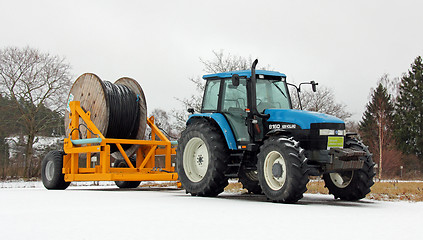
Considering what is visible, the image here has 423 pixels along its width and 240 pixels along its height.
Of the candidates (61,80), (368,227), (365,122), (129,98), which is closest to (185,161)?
(129,98)

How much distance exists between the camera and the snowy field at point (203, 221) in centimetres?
598

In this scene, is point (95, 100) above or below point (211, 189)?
above

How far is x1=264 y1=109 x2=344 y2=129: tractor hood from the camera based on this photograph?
10.2 m

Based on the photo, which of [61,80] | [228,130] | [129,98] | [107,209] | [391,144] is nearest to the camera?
[107,209]

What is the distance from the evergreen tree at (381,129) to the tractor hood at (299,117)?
107ft

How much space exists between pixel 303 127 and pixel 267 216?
298 centimetres

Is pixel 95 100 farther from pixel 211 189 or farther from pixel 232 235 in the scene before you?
pixel 232 235

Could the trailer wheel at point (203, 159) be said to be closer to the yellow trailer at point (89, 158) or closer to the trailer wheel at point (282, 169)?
the trailer wheel at point (282, 169)

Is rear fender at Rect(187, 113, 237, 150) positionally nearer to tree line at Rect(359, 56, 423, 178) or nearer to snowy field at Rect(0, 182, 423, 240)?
snowy field at Rect(0, 182, 423, 240)

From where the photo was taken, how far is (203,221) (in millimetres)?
7070

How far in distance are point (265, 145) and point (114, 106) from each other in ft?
20.5

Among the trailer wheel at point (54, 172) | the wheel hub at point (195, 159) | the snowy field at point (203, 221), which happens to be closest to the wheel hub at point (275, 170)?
the snowy field at point (203, 221)

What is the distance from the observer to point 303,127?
403 inches

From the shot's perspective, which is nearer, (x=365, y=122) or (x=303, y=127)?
(x=303, y=127)
